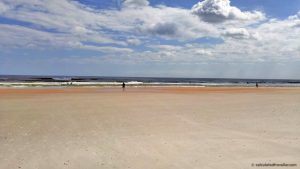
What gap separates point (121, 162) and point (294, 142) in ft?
16.1

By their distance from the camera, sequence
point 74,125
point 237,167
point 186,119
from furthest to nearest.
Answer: point 186,119, point 74,125, point 237,167

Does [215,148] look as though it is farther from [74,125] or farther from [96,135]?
[74,125]

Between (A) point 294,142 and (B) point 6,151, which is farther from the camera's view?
(A) point 294,142

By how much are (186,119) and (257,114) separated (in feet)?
12.7

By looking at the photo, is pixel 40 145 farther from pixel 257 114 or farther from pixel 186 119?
pixel 257 114

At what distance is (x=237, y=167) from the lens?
6262 mm

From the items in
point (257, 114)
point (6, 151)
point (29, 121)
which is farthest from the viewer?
point (257, 114)

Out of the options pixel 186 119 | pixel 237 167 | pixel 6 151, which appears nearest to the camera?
pixel 237 167

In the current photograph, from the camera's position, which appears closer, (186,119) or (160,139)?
(160,139)

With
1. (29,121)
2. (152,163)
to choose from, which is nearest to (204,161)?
(152,163)

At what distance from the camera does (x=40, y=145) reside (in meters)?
8.07

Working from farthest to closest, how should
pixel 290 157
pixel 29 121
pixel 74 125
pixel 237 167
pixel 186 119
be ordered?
1. pixel 186 119
2. pixel 29 121
3. pixel 74 125
4. pixel 290 157
5. pixel 237 167

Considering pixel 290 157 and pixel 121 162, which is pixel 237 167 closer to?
pixel 290 157

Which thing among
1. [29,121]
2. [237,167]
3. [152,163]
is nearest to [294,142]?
[237,167]
